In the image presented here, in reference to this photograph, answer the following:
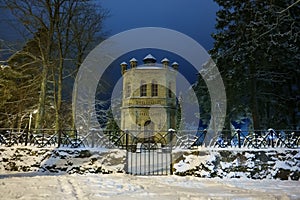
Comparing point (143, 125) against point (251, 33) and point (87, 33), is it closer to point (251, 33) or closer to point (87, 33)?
point (87, 33)

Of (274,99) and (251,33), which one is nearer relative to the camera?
(251,33)

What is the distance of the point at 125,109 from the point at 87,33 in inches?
478

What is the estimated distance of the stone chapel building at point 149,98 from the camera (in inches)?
1072

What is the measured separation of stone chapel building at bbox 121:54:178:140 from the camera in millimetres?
27219

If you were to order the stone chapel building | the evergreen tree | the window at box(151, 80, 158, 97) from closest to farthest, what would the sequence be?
the evergreen tree, the stone chapel building, the window at box(151, 80, 158, 97)

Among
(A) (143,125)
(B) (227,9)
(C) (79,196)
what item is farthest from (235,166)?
(A) (143,125)

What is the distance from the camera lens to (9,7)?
1420cm

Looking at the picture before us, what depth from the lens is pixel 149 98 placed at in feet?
91.0

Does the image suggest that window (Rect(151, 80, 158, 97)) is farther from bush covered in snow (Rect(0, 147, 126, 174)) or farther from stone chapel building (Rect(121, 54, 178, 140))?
bush covered in snow (Rect(0, 147, 126, 174))

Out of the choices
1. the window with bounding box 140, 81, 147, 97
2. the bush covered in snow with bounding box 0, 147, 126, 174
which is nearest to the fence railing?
the bush covered in snow with bounding box 0, 147, 126, 174

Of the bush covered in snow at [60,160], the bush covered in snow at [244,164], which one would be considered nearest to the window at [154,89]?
the bush covered in snow at [60,160]

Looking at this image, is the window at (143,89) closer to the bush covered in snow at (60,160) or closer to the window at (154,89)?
the window at (154,89)

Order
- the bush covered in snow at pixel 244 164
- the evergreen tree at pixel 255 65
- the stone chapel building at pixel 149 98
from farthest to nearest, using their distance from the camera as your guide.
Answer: the stone chapel building at pixel 149 98
the evergreen tree at pixel 255 65
the bush covered in snow at pixel 244 164

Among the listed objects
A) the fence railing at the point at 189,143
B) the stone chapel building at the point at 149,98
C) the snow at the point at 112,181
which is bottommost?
the snow at the point at 112,181
